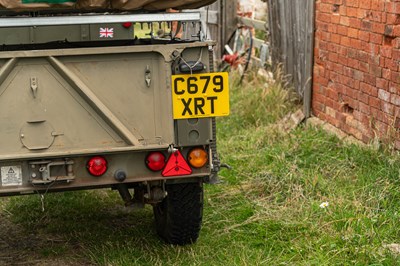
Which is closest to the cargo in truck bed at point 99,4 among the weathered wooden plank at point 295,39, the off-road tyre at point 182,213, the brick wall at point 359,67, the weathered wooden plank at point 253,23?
the off-road tyre at point 182,213

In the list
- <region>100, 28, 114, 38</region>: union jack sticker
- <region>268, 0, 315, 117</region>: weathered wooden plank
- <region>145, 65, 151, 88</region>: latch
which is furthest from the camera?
<region>268, 0, 315, 117</region>: weathered wooden plank

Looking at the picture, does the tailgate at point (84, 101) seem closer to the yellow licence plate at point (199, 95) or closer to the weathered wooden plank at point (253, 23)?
the yellow licence plate at point (199, 95)

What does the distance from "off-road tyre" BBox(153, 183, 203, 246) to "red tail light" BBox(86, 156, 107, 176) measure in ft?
2.03

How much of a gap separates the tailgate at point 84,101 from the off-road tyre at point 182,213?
56 cm

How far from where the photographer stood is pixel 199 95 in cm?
536

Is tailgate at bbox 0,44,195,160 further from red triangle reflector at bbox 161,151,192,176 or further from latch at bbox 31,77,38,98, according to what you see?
red triangle reflector at bbox 161,151,192,176

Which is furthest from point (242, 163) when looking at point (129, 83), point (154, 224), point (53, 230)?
point (129, 83)

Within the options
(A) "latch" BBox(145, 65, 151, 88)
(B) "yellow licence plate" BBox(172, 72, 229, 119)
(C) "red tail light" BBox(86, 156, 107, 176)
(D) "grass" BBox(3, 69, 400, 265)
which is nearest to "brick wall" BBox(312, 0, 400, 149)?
(D) "grass" BBox(3, 69, 400, 265)

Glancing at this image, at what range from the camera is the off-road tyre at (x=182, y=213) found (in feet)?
19.1

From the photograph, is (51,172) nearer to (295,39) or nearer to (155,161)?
(155,161)

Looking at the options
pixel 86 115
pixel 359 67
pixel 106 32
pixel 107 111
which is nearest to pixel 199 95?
pixel 107 111

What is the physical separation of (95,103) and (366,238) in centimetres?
204

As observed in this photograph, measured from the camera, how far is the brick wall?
7.18m

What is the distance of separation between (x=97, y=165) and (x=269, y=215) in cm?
170
